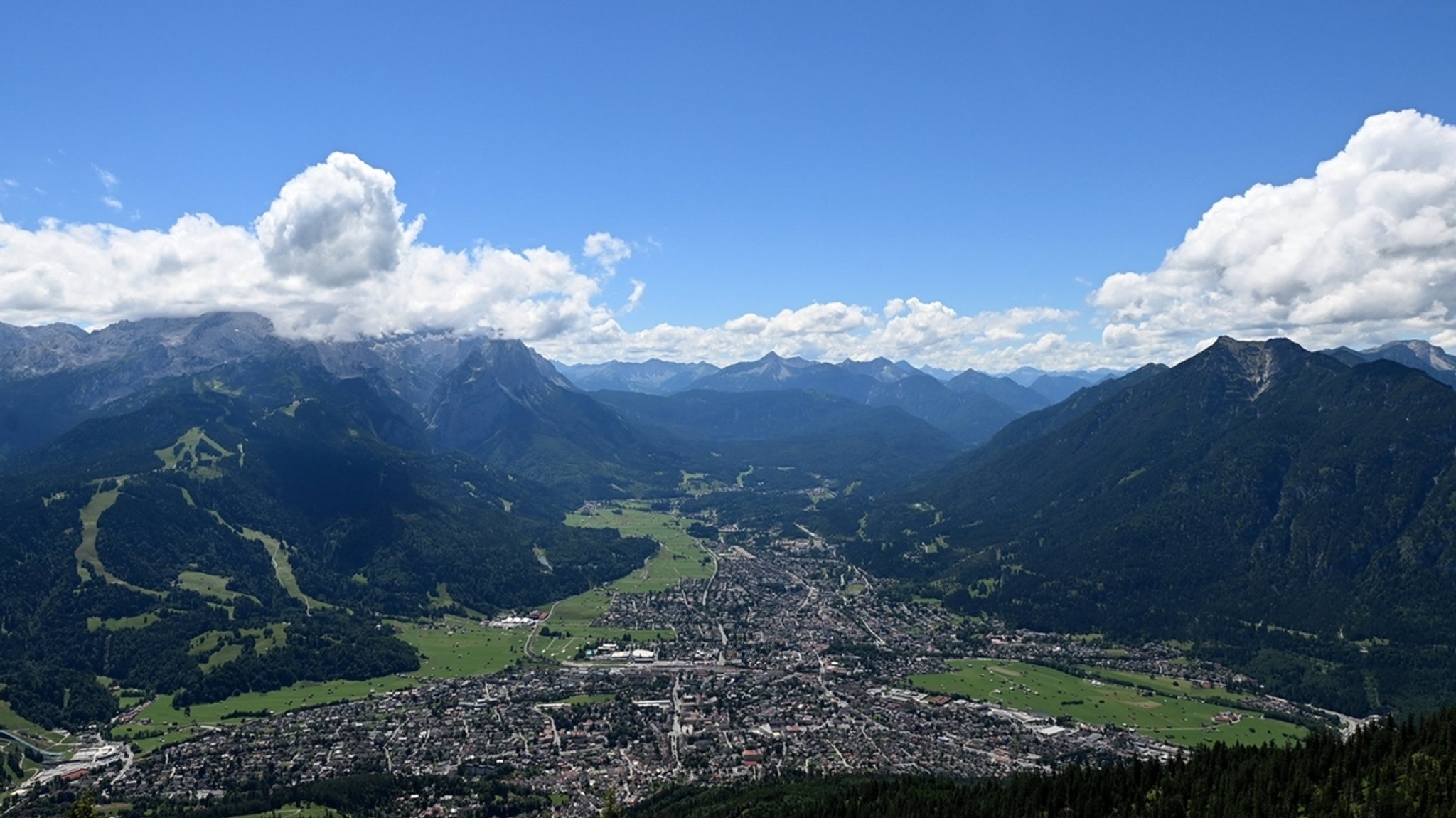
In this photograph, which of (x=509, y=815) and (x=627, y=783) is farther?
(x=627, y=783)

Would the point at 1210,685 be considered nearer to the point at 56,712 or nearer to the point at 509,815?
the point at 509,815

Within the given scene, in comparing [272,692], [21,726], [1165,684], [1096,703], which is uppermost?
[1165,684]

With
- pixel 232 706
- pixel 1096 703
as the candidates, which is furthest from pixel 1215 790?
pixel 232 706

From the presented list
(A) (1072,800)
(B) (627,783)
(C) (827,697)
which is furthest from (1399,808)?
(C) (827,697)

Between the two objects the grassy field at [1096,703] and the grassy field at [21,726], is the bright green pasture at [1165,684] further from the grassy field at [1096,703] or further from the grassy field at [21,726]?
the grassy field at [21,726]

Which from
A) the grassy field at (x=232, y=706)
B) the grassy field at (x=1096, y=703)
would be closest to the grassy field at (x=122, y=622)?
the grassy field at (x=232, y=706)

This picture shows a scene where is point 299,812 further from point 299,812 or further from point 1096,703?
point 1096,703
